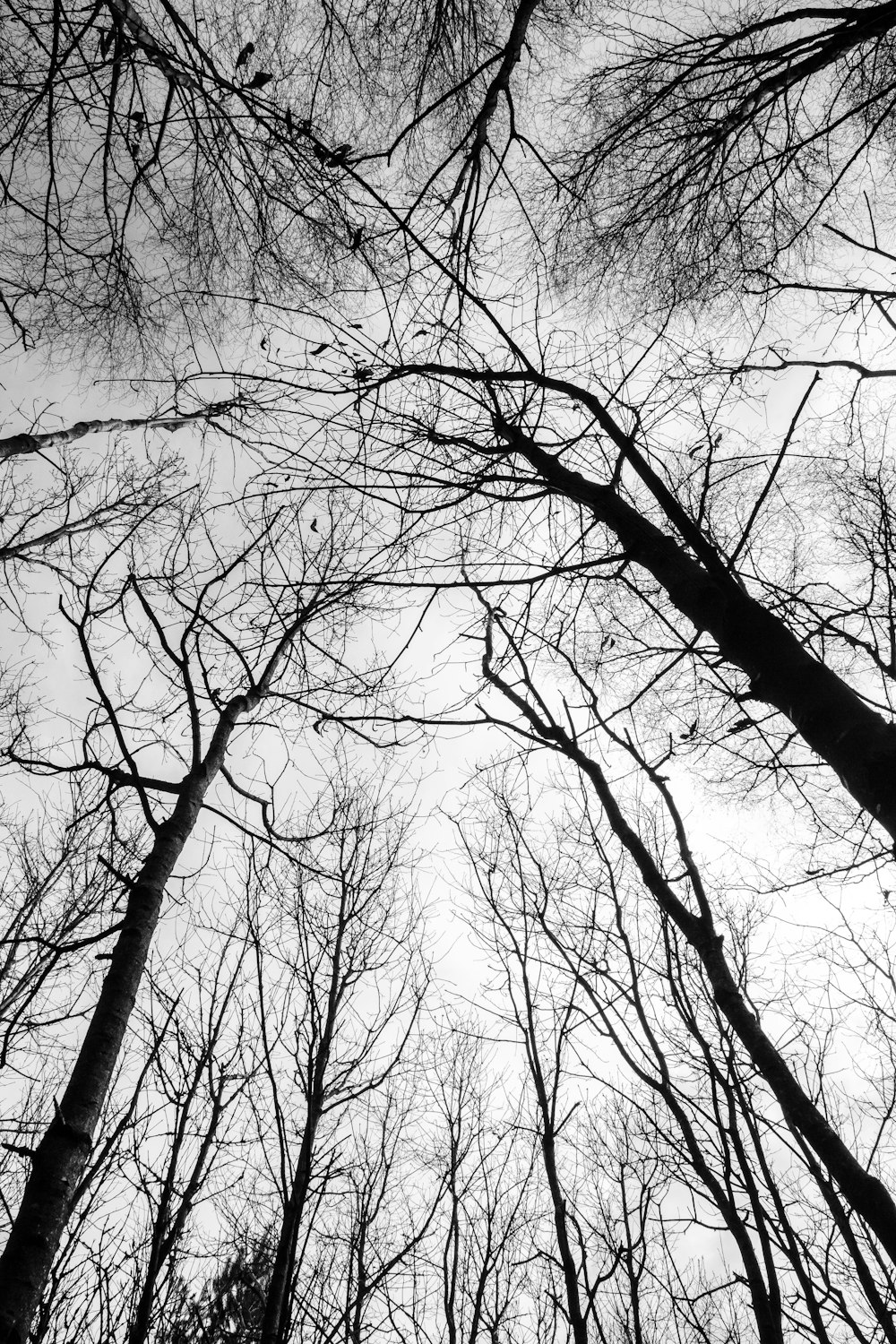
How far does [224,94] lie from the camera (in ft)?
8.66

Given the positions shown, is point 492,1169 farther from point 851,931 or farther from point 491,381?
point 491,381

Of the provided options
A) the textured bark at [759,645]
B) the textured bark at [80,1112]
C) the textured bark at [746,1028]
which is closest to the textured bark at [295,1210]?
the textured bark at [80,1112]

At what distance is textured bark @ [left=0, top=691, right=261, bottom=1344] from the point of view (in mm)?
2000

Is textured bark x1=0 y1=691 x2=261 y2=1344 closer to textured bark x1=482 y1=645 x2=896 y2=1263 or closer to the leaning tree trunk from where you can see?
the leaning tree trunk

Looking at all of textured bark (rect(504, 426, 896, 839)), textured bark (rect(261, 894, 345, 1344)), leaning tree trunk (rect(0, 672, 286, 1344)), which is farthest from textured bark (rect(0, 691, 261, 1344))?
textured bark (rect(504, 426, 896, 839))

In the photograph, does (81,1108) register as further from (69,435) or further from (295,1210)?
(69,435)

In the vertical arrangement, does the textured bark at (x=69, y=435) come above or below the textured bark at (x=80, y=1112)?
above

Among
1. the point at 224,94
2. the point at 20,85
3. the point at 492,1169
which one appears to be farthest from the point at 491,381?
the point at 492,1169

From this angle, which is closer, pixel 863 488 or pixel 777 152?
pixel 777 152

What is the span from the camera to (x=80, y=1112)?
2.35 metres

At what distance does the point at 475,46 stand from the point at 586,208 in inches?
34.4

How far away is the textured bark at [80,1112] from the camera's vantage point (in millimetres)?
2000

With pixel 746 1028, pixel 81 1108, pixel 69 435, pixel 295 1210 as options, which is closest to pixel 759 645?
pixel 746 1028

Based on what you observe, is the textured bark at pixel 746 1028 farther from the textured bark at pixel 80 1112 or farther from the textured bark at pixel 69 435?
the textured bark at pixel 69 435
